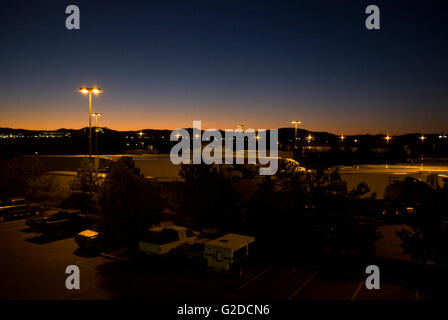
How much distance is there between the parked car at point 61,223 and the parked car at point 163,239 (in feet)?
20.1

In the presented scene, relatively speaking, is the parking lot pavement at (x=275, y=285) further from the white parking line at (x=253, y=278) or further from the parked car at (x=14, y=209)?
the parked car at (x=14, y=209)

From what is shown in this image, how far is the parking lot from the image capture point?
10.5 m

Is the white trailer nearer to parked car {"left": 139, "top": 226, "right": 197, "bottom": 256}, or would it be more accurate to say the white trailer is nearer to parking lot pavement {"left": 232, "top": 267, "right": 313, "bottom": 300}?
parking lot pavement {"left": 232, "top": 267, "right": 313, "bottom": 300}

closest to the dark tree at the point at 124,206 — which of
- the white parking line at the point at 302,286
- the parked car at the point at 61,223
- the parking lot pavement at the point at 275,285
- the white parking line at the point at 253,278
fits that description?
the parked car at the point at 61,223

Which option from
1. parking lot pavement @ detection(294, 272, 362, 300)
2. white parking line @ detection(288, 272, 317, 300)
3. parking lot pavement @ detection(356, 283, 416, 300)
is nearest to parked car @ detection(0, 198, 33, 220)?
white parking line @ detection(288, 272, 317, 300)

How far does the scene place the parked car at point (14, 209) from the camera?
853 inches

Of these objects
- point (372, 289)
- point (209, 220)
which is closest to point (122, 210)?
point (209, 220)

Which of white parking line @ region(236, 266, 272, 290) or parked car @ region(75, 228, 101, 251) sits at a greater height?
parked car @ region(75, 228, 101, 251)

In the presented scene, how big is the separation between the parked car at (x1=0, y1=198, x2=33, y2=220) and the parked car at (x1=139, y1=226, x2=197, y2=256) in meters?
13.0

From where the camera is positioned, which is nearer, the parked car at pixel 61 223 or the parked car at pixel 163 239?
the parked car at pixel 163 239

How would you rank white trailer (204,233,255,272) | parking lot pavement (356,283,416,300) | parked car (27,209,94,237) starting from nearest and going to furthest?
parking lot pavement (356,283,416,300), white trailer (204,233,255,272), parked car (27,209,94,237)
